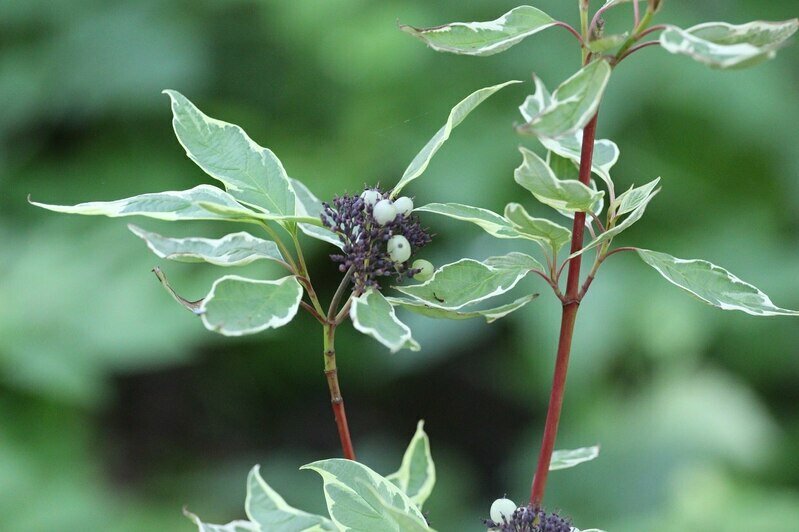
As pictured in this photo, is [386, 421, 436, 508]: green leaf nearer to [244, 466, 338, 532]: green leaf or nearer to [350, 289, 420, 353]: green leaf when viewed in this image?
[244, 466, 338, 532]: green leaf

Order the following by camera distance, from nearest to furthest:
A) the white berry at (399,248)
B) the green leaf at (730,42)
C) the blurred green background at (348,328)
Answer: the green leaf at (730,42) → the white berry at (399,248) → the blurred green background at (348,328)

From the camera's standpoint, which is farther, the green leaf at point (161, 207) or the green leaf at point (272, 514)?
the green leaf at point (272, 514)

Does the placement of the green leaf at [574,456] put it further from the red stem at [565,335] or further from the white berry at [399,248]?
the white berry at [399,248]

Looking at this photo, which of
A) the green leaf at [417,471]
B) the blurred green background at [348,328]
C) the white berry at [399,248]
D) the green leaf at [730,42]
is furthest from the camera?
Answer: the blurred green background at [348,328]

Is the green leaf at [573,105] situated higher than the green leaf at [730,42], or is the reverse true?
the green leaf at [730,42]

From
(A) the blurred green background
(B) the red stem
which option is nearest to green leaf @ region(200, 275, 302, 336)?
(B) the red stem

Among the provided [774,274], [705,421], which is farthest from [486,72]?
[705,421]

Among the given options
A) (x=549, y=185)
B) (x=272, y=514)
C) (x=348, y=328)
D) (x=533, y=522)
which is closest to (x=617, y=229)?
(x=549, y=185)

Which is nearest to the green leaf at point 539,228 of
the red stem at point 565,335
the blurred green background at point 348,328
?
the red stem at point 565,335
